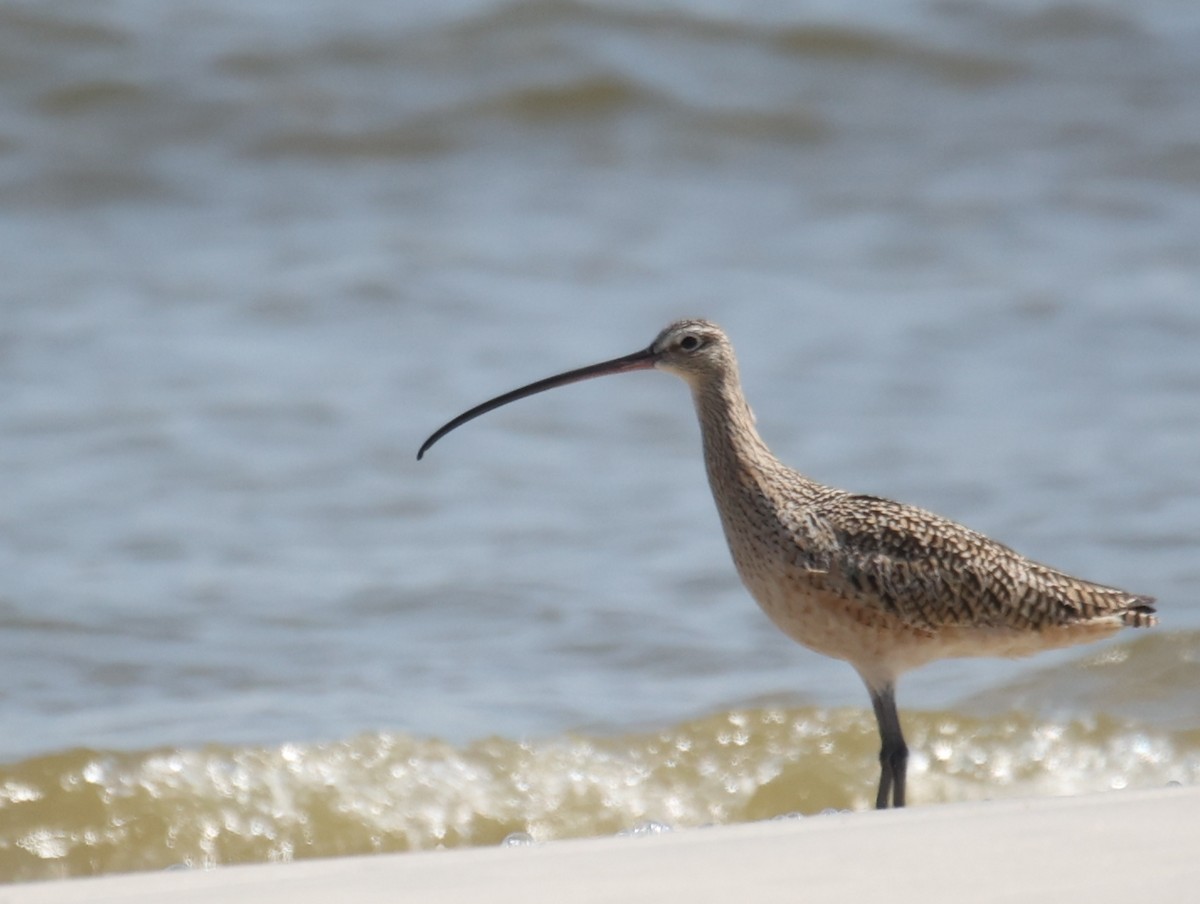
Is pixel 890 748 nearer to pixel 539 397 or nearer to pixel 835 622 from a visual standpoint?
pixel 835 622

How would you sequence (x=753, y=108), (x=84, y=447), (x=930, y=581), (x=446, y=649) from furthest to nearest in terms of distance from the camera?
(x=753, y=108), (x=84, y=447), (x=446, y=649), (x=930, y=581)

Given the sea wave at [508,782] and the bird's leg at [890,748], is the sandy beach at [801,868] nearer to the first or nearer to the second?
the bird's leg at [890,748]

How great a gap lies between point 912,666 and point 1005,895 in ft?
4.80

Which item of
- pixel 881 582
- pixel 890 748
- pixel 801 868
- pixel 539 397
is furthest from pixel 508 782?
pixel 539 397

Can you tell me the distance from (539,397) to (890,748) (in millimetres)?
3368

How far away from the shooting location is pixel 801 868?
123 inches

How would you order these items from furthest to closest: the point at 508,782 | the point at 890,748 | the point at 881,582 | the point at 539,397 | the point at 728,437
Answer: the point at 539,397, the point at 508,782, the point at 728,437, the point at 890,748, the point at 881,582

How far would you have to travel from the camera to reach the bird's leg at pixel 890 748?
4.40 m

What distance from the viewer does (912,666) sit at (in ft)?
14.5

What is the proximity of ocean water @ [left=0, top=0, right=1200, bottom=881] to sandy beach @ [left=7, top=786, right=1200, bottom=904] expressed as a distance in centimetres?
121

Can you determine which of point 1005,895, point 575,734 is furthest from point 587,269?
point 1005,895

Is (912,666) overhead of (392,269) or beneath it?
beneath

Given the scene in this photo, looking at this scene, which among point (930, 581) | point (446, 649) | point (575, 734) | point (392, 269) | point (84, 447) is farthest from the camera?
point (392, 269)

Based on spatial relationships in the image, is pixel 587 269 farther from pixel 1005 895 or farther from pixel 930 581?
pixel 1005 895
